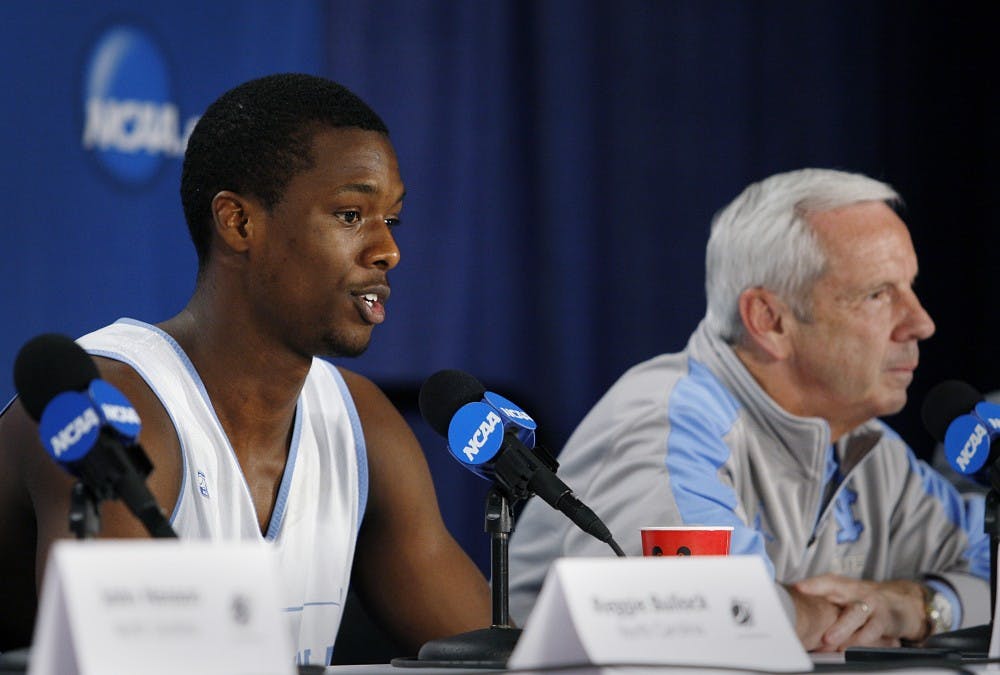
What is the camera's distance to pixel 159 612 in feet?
2.78

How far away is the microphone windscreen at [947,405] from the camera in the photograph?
1.52 m

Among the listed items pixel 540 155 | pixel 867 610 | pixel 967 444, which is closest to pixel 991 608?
pixel 967 444

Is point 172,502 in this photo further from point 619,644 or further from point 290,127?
point 619,644

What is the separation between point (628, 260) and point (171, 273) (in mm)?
1150

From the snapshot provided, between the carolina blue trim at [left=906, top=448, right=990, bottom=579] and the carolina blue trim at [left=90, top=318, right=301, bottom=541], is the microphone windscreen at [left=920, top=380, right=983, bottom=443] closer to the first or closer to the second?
the carolina blue trim at [left=90, top=318, right=301, bottom=541]

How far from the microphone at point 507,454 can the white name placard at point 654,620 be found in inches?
9.3

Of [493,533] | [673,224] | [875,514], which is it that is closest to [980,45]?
[673,224]

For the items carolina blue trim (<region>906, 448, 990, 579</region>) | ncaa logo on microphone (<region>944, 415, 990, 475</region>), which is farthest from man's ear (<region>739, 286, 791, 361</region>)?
ncaa logo on microphone (<region>944, 415, 990, 475</region>)

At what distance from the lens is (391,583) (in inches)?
72.8

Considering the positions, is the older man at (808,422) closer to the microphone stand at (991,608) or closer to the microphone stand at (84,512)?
the microphone stand at (991,608)

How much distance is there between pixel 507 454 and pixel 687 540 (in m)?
0.19

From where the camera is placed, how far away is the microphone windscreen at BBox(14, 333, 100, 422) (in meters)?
1.01

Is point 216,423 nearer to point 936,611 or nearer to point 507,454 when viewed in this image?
point 507,454

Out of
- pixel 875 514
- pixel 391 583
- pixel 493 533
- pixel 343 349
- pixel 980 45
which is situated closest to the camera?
pixel 493 533
